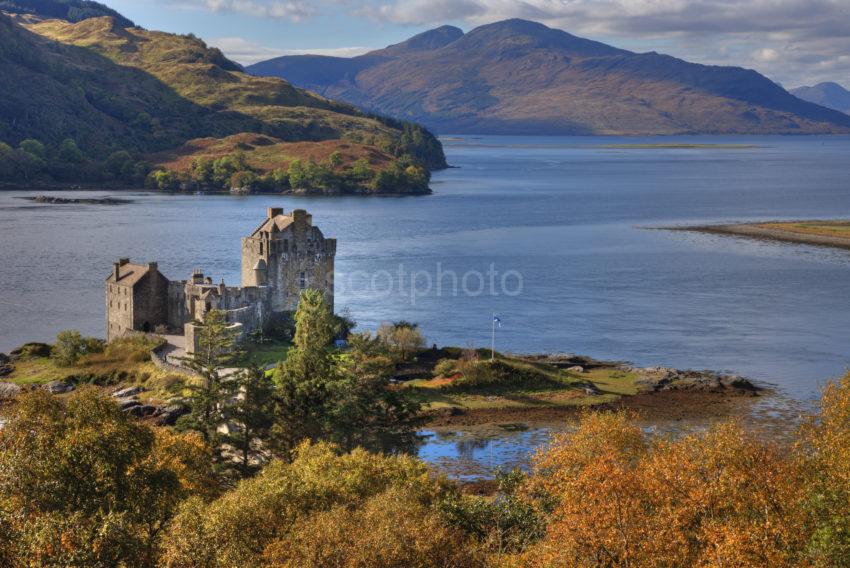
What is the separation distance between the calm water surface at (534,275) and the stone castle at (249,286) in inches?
458

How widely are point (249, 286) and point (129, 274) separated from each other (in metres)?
8.63

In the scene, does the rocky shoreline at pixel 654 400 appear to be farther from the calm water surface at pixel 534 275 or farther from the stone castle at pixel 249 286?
the stone castle at pixel 249 286

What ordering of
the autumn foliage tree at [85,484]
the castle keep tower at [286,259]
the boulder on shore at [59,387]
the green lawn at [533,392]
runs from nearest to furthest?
the autumn foliage tree at [85,484] → the green lawn at [533,392] → the boulder on shore at [59,387] → the castle keep tower at [286,259]

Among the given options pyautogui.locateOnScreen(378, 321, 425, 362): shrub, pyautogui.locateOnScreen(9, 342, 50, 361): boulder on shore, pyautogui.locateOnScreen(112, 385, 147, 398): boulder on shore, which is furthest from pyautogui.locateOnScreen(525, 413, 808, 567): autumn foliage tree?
pyautogui.locateOnScreen(9, 342, 50, 361): boulder on shore

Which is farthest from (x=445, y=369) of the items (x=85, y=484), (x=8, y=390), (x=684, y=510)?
(x=684, y=510)

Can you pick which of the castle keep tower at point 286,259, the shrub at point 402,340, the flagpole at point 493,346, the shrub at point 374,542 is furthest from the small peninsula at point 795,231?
the shrub at point 374,542

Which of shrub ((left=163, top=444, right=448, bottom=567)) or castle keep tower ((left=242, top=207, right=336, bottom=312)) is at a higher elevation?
castle keep tower ((left=242, top=207, right=336, bottom=312))

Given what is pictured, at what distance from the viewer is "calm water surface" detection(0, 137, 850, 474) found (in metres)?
82.9

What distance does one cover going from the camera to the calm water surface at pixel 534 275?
82.9 meters

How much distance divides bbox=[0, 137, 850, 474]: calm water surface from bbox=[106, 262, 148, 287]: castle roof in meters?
12.0

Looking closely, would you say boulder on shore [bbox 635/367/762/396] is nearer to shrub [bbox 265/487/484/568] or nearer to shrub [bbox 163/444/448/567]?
shrub [bbox 163/444/448/567]

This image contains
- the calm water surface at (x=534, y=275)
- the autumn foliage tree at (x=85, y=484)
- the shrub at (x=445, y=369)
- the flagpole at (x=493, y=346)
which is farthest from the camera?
the calm water surface at (x=534, y=275)

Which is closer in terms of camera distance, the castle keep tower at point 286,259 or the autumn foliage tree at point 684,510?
the autumn foliage tree at point 684,510

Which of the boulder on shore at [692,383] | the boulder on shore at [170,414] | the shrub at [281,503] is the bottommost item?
the boulder on shore at [170,414]
